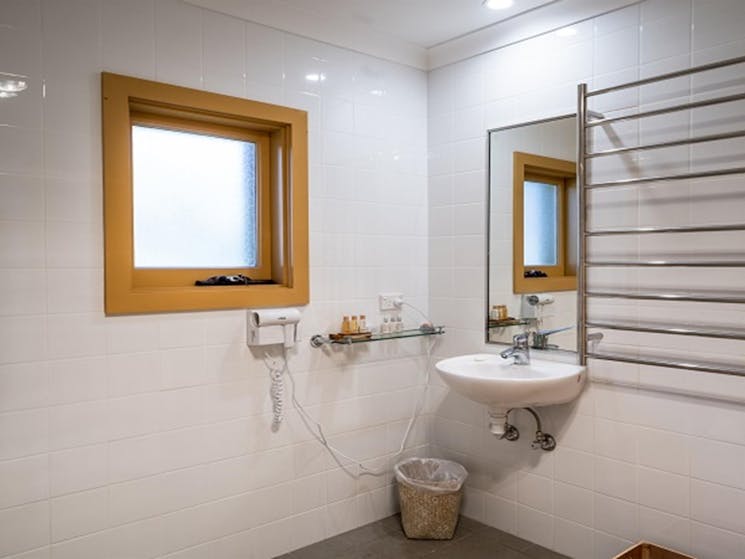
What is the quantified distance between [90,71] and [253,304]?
0.98 meters

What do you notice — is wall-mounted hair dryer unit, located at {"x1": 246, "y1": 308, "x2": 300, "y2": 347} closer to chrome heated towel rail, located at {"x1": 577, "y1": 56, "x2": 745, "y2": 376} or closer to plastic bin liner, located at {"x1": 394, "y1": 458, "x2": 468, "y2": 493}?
plastic bin liner, located at {"x1": 394, "y1": 458, "x2": 468, "y2": 493}

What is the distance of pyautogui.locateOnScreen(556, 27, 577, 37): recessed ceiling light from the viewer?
7.84 ft

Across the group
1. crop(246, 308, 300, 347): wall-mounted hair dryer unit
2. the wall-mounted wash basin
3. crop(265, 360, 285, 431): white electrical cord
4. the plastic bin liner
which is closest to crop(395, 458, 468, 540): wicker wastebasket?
the plastic bin liner

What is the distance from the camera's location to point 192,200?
236 centimetres

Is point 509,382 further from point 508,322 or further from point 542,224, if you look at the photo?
point 542,224

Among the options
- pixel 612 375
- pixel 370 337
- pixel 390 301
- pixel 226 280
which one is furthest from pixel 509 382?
pixel 226 280

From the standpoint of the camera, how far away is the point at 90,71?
6.51ft

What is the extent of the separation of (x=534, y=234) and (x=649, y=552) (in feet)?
4.18

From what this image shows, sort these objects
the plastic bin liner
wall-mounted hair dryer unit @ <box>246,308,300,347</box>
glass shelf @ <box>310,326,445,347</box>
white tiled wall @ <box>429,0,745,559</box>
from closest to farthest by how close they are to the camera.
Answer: white tiled wall @ <box>429,0,745,559</box> → wall-mounted hair dryer unit @ <box>246,308,300,347</box> → glass shelf @ <box>310,326,445,347</box> → the plastic bin liner

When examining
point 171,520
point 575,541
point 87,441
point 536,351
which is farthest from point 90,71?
point 575,541

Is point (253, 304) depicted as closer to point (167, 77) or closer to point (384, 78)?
point (167, 77)

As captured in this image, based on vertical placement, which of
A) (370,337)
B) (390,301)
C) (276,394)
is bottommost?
(276,394)

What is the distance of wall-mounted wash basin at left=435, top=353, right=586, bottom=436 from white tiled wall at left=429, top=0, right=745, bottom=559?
152 mm

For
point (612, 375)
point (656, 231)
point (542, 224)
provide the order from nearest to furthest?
point (656, 231) < point (612, 375) < point (542, 224)
